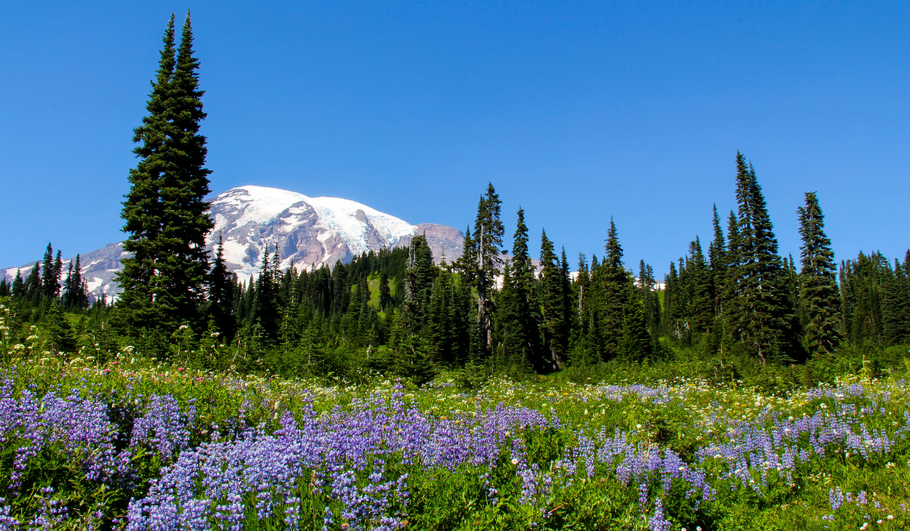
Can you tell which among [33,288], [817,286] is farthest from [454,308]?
[33,288]

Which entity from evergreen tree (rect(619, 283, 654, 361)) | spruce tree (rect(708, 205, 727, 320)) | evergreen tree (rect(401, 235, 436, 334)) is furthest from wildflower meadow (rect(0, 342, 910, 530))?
spruce tree (rect(708, 205, 727, 320))

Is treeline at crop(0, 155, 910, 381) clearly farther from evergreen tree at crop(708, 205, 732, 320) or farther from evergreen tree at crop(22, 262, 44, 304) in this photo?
evergreen tree at crop(22, 262, 44, 304)

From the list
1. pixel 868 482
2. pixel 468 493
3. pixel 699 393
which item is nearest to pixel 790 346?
pixel 699 393

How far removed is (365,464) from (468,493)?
944 millimetres

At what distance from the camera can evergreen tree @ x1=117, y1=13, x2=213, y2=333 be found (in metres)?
19.9

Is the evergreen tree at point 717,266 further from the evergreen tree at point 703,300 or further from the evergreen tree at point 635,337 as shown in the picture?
the evergreen tree at point 635,337

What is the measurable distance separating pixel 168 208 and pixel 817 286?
50.6 metres

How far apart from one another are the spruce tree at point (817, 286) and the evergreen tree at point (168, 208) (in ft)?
154

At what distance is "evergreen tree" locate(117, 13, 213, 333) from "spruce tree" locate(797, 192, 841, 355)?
47.0 m

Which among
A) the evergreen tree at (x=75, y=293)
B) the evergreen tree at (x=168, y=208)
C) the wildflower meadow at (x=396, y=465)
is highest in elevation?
the evergreen tree at (x=75, y=293)

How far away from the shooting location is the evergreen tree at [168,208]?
1991cm

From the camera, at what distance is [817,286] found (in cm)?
4372

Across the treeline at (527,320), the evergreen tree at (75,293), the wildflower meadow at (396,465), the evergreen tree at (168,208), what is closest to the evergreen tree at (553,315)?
the treeline at (527,320)

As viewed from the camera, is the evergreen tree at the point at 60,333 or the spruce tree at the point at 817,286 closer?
the evergreen tree at the point at 60,333
